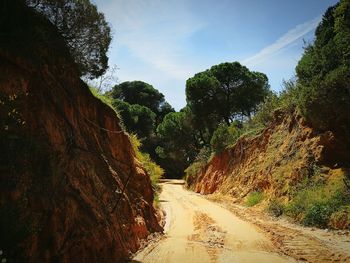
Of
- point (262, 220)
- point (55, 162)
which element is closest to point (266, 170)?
point (262, 220)

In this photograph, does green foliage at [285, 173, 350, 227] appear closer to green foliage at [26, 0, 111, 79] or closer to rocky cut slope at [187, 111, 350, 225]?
rocky cut slope at [187, 111, 350, 225]

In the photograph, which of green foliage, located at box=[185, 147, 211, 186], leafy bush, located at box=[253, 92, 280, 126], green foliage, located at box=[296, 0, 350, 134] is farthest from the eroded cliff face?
green foliage, located at box=[185, 147, 211, 186]

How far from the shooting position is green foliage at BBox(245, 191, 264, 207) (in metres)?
18.6

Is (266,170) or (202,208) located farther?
(266,170)

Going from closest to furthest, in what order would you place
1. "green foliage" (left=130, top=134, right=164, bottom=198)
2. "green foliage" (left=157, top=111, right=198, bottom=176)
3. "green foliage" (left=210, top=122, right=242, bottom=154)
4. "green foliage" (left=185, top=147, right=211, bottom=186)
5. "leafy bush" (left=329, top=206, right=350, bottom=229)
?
"leafy bush" (left=329, top=206, right=350, bottom=229) → "green foliage" (left=130, top=134, right=164, bottom=198) → "green foliage" (left=210, top=122, right=242, bottom=154) → "green foliage" (left=185, top=147, right=211, bottom=186) → "green foliage" (left=157, top=111, right=198, bottom=176)

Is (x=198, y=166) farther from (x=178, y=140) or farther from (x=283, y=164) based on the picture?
(x=283, y=164)

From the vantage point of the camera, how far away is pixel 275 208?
15.5m

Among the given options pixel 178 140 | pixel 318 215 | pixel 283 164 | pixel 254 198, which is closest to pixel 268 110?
pixel 283 164

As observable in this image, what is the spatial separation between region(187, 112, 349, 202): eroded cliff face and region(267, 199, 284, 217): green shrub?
565 millimetres

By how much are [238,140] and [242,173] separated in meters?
4.00

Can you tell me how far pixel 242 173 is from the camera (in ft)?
78.2

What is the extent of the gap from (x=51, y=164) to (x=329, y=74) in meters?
11.6

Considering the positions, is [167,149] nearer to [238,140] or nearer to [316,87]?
[238,140]

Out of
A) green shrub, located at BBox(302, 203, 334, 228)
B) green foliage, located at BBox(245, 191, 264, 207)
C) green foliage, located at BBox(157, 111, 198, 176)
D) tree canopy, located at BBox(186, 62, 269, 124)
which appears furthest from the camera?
green foliage, located at BBox(157, 111, 198, 176)
